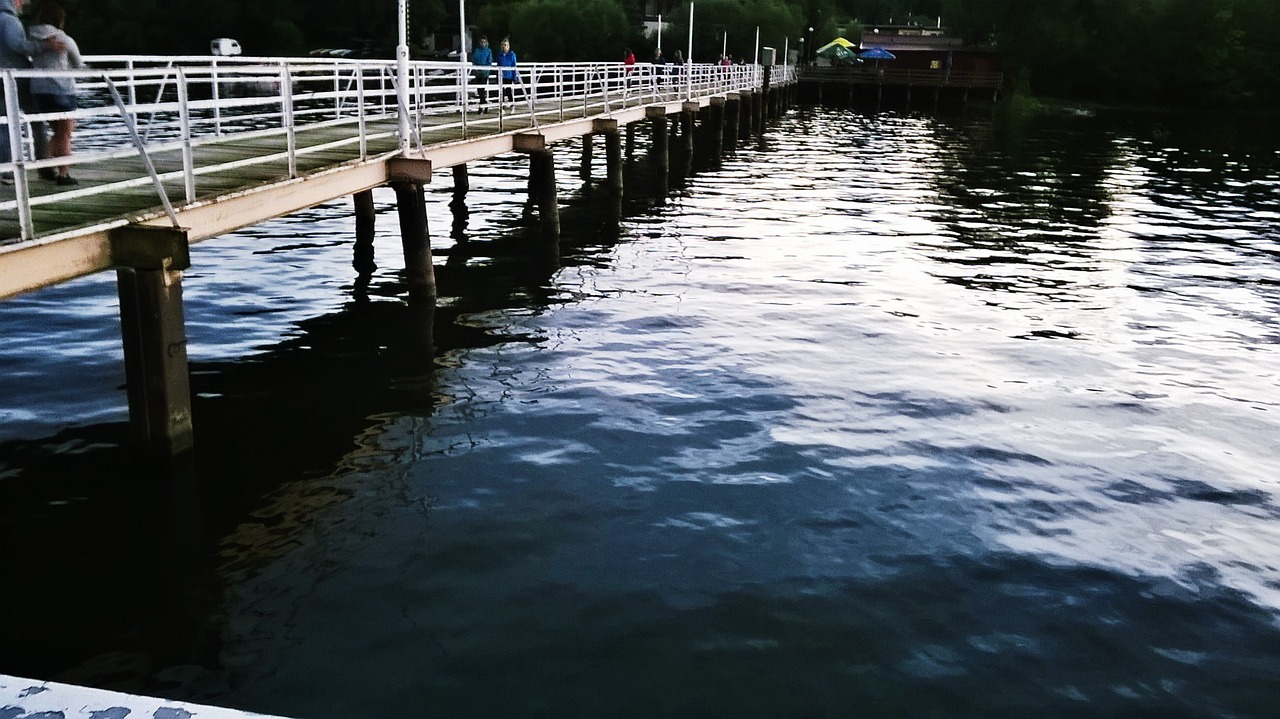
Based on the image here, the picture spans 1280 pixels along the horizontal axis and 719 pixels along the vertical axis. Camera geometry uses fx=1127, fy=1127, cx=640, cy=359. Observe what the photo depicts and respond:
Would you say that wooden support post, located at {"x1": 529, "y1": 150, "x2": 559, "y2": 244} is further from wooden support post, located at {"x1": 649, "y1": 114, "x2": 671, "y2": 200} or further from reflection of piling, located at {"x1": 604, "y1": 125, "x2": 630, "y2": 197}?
wooden support post, located at {"x1": 649, "y1": 114, "x2": 671, "y2": 200}

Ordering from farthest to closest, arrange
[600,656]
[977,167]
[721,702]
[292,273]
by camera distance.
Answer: [977,167] → [292,273] → [600,656] → [721,702]

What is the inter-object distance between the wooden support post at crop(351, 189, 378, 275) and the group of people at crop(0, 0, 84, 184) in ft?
24.0

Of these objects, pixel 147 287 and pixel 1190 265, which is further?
pixel 1190 265

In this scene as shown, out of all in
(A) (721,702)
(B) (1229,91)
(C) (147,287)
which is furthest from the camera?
(B) (1229,91)

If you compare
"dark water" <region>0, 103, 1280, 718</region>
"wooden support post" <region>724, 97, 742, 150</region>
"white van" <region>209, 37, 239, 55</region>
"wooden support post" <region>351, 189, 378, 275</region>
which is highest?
"white van" <region>209, 37, 239, 55</region>

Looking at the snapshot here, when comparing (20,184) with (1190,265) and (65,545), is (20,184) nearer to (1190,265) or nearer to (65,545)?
(65,545)

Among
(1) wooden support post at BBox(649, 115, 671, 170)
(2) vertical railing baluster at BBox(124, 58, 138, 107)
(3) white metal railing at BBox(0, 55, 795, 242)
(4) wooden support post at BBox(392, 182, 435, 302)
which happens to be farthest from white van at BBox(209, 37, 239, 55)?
(2) vertical railing baluster at BBox(124, 58, 138, 107)

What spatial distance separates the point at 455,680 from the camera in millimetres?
6691

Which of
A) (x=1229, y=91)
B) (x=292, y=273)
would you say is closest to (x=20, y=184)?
(x=292, y=273)

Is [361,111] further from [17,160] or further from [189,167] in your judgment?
[17,160]

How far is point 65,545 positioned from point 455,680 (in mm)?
3500

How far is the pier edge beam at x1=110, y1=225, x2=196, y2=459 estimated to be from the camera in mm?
8891

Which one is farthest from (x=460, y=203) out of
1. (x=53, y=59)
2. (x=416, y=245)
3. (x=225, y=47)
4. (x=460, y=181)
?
(x=225, y=47)

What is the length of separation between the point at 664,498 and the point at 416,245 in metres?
7.89
